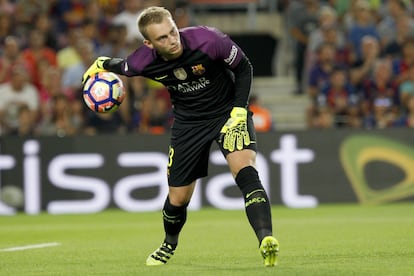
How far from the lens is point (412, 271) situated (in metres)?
7.52

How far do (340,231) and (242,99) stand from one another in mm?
4202

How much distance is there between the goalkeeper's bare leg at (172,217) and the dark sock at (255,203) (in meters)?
0.65

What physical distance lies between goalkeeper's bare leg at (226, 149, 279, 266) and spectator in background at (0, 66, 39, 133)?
978cm

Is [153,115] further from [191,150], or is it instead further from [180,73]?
[180,73]

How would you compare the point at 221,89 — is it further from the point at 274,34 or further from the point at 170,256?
the point at 274,34

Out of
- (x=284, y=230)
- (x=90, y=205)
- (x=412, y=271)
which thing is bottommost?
(x=90, y=205)

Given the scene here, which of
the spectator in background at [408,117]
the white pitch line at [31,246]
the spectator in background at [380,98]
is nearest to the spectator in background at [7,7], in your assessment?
the spectator in background at [380,98]

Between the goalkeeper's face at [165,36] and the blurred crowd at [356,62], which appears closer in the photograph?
the goalkeeper's face at [165,36]

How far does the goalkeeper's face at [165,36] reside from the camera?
8078 mm

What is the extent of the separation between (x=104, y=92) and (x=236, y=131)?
1342 mm

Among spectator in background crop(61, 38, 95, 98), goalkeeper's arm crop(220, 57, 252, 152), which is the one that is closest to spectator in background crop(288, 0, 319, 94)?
spectator in background crop(61, 38, 95, 98)

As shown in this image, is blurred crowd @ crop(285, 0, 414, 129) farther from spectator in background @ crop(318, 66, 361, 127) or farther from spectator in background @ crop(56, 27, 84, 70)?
spectator in background @ crop(56, 27, 84, 70)

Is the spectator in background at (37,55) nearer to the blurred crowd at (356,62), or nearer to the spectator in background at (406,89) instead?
the blurred crowd at (356,62)

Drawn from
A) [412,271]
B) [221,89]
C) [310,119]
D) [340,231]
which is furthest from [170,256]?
[310,119]
